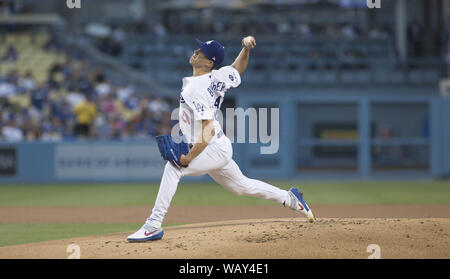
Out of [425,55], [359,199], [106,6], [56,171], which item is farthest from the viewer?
[106,6]

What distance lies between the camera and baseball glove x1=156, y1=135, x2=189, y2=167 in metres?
6.39

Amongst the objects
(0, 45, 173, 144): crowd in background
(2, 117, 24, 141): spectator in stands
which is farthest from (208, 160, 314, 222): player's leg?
(2, 117, 24, 141): spectator in stands

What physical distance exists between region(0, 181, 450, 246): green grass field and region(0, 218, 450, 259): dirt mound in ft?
6.52

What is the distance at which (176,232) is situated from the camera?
709cm

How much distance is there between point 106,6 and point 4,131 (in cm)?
1425

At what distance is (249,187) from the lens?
6.86m

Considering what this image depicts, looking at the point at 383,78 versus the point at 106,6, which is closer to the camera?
the point at 383,78

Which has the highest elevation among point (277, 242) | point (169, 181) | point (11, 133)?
point (169, 181)

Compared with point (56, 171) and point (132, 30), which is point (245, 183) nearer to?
point (56, 171)

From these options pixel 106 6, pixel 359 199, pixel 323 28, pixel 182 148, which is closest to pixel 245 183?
pixel 182 148

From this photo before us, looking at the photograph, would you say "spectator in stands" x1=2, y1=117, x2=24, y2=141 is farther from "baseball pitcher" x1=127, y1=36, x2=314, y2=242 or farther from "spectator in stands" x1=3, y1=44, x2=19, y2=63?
"baseball pitcher" x1=127, y1=36, x2=314, y2=242

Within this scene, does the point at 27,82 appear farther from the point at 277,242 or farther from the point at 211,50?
the point at 277,242

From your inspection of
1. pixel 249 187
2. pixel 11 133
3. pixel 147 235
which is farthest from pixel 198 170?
pixel 11 133

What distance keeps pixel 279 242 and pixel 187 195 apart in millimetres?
7740
